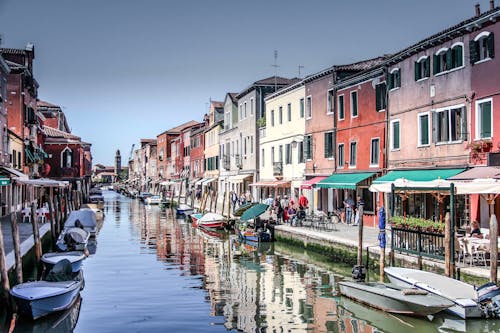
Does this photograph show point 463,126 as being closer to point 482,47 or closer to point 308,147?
point 482,47

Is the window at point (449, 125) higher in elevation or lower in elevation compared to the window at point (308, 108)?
lower

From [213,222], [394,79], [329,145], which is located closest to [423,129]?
[394,79]

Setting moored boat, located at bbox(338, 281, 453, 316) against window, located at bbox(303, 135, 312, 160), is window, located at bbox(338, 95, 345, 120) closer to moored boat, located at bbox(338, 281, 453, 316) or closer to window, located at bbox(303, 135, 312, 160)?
window, located at bbox(303, 135, 312, 160)

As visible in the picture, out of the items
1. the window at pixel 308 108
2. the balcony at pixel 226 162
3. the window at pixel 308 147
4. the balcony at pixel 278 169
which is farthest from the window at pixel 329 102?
the balcony at pixel 226 162

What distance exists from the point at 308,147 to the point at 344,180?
7.13 metres

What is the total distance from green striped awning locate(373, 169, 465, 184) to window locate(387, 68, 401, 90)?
12.3 ft

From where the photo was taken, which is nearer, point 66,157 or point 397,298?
point 397,298

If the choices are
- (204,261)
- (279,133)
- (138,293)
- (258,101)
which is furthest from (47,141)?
(138,293)

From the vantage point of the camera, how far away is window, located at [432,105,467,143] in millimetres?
22359

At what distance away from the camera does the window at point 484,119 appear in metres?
20.9

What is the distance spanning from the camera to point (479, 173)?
20.2m

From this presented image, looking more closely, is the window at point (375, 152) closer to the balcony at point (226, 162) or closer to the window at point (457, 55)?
the window at point (457, 55)

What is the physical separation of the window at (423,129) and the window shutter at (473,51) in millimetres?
3555

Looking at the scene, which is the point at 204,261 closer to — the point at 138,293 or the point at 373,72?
the point at 138,293
